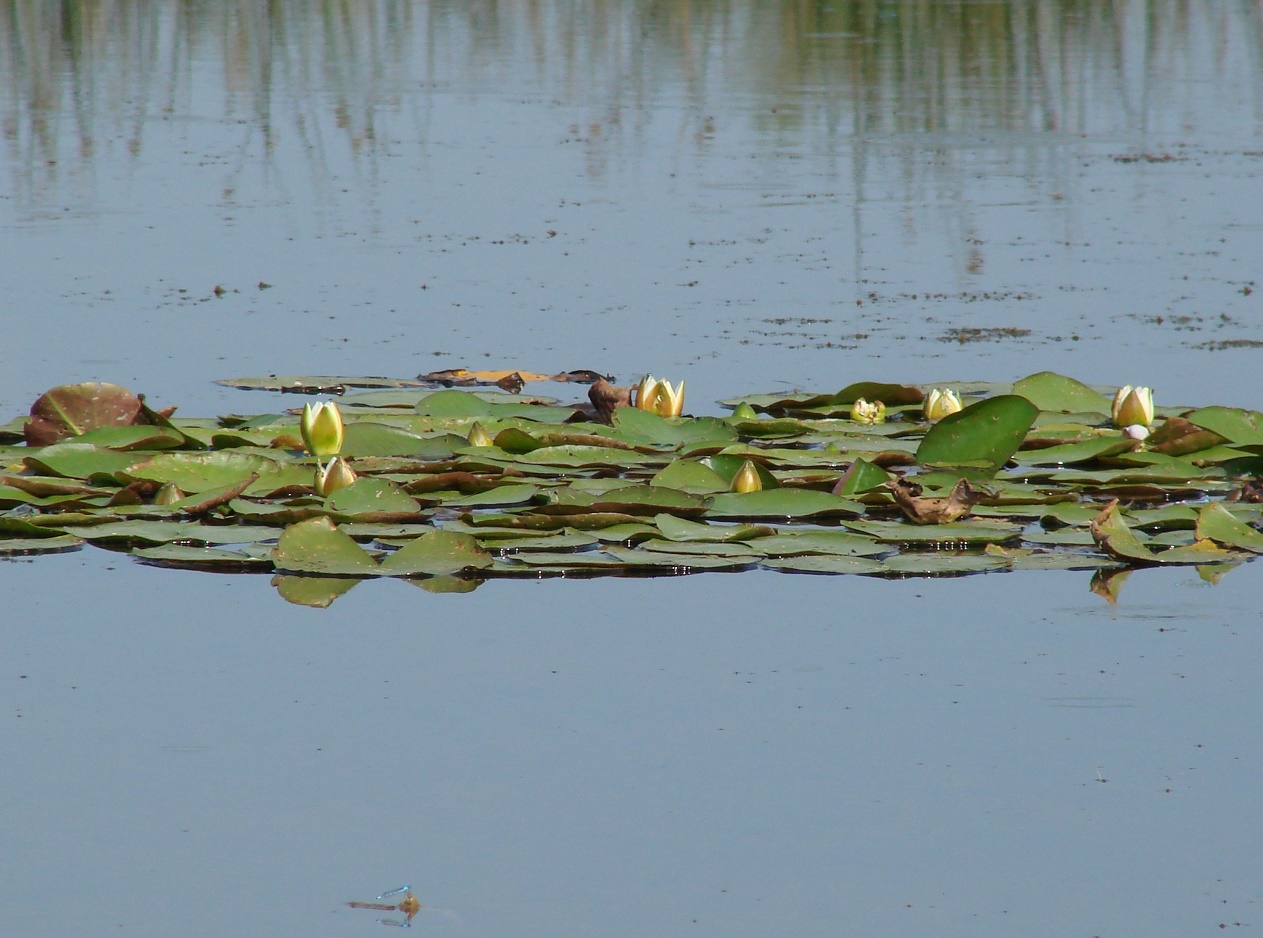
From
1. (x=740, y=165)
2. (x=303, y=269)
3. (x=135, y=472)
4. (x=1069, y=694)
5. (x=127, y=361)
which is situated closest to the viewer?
(x=1069, y=694)

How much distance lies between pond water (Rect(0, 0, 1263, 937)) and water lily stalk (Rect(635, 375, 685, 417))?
1.45 feet

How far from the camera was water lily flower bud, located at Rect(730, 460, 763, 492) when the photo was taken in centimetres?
422

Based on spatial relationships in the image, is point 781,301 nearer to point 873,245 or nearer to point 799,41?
point 873,245

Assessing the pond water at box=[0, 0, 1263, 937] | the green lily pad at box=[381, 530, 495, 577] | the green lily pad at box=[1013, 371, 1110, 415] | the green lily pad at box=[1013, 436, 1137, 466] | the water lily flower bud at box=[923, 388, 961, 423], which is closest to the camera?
the pond water at box=[0, 0, 1263, 937]

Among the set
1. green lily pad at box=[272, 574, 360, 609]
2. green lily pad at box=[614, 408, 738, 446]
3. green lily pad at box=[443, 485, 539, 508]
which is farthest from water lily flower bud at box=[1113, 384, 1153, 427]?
green lily pad at box=[272, 574, 360, 609]

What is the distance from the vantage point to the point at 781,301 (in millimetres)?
6742

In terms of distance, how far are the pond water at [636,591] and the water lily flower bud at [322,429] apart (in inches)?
27.1

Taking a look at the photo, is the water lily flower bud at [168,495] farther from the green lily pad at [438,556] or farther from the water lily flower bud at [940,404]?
the water lily flower bud at [940,404]

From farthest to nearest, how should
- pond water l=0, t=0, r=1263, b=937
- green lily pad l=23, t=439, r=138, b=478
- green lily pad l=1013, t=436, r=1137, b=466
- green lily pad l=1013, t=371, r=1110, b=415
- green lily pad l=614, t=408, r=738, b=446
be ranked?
green lily pad l=1013, t=371, r=1110, b=415 → green lily pad l=614, t=408, r=738, b=446 → green lily pad l=1013, t=436, r=1137, b=466 → green lily pad l=23, t=439, r=138, b=478 → pond water l=0, t=0, r=1263, b=937

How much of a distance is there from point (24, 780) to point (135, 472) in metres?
1.68

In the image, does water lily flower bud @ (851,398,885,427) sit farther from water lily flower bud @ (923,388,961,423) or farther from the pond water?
the pond water

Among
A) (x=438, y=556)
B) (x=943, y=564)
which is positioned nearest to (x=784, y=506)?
(x=943, y=564)

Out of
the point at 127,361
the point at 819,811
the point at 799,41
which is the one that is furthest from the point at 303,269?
the point at 799,41

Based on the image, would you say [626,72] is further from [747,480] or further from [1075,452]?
[747,480]
